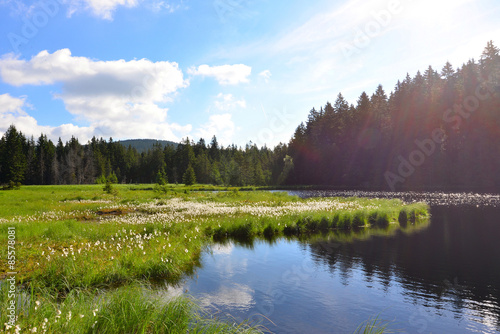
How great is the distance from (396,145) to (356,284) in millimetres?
65658

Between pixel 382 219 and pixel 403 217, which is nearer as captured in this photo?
pixel 382 219

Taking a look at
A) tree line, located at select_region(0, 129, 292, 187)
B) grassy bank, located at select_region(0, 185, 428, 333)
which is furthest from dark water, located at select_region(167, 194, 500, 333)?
tree line, located at select_region(0, 129, 292, 187)

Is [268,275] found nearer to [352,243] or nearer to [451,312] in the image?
[451,312]

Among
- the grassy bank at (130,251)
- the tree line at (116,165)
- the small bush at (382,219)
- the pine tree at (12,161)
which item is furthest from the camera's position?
the tree line at (116,165)

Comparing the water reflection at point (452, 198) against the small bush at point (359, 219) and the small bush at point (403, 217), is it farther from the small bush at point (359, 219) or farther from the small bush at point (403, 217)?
the small bush at point (359, 219)

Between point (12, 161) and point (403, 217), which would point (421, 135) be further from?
point (12, 161)

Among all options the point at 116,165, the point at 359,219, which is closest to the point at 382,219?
the point at 359,219

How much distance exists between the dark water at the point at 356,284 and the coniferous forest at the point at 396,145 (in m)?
51.4

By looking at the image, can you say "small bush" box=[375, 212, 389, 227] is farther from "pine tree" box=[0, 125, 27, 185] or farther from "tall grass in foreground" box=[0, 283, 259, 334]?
"pine tree" box=[0, 125, 27, 185]

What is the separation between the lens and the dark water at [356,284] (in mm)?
8031

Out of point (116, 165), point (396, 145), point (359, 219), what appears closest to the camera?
point (359, 219)

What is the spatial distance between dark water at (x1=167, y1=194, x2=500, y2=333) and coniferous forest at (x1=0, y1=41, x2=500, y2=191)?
51369 millimetres

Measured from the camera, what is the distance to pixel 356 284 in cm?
1070

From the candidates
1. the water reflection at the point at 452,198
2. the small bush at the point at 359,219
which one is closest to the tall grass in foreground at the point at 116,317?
the small bush at the point at 359,219
